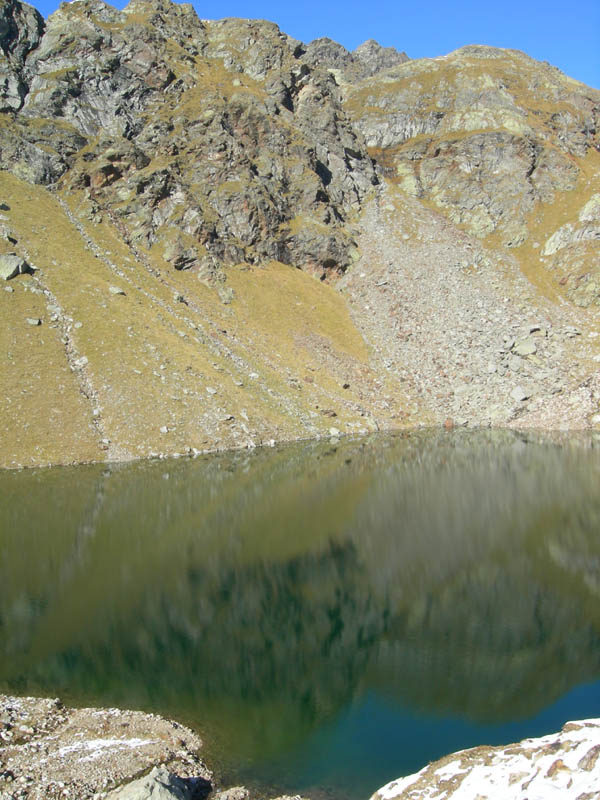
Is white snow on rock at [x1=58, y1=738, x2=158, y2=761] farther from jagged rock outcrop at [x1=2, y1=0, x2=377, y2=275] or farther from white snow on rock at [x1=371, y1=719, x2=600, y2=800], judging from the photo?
jagged rock outcrop at [x1=2, y1=0, x2=377, y2=275]

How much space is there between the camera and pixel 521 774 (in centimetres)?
974

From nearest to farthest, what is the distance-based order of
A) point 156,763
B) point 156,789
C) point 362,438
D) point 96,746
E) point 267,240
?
1. point 156,789
2. point 156,763
3. point 96,746
4. point 362,438
5. point 267,240

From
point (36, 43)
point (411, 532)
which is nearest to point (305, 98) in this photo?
point (36, 43)

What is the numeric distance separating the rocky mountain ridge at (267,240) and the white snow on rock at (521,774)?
50.7m

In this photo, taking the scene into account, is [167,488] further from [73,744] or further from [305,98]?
[305,98]

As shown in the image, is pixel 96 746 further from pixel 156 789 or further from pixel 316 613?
pixel 316 613

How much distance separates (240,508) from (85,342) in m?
37.2

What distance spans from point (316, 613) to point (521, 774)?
45.2 ft

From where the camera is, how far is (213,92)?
385ft

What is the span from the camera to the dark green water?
15.5m

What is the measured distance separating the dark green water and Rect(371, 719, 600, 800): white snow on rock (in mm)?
2132

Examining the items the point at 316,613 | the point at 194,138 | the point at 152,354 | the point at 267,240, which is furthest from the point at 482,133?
the point at 316,613

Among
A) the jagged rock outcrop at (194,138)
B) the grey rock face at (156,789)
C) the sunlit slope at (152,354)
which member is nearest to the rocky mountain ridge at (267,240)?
the sunlit slope at (152,354)

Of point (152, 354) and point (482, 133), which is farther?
point (482, 133)
